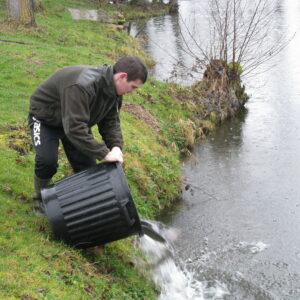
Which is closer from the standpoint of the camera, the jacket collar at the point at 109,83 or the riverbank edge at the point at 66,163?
the jacket collar at the point at 109,83

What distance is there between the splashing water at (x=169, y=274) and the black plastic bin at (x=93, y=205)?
1.38 m

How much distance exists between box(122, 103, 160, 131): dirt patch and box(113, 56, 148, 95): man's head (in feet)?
21.8

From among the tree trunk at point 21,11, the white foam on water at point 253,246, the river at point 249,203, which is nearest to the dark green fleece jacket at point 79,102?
the river at point 249,203

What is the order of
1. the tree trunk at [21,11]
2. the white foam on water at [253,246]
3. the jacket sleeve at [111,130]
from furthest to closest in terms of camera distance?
the tree trunk at [21,11] < the white foam on water at [253,246] < the jacket sleeve at [111,130]

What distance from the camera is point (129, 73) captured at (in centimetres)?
430

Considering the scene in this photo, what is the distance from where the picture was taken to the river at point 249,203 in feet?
21.5

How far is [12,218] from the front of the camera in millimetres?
5426

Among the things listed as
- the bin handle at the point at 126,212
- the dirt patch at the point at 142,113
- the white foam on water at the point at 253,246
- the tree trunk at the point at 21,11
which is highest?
the tree trunk at the point at 21,11

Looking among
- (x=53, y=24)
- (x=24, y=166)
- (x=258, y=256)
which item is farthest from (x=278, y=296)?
(x=53, y=24)

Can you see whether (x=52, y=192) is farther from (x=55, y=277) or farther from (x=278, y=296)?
(x=278, y=296)

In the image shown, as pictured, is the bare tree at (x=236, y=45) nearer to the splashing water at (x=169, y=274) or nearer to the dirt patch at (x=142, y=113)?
the dirt patch at (x=142, y=113)

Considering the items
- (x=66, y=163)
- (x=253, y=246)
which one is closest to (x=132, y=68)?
(x=66, y=163)

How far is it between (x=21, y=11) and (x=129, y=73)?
13.8m

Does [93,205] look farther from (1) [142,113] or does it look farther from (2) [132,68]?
(1) [142,113]
